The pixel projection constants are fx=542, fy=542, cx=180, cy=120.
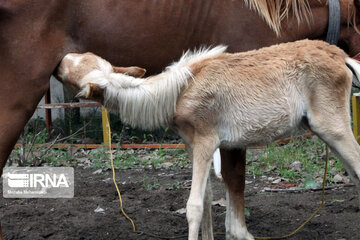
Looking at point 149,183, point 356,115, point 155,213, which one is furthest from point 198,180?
point 356,115

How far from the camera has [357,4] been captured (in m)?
4.29

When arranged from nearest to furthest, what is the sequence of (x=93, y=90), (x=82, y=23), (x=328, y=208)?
(x=93, y=90), (x=82, y=23), (x=328, y=208)

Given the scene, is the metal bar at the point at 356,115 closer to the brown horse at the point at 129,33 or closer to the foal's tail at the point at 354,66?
the brown horse at the point at 129,33

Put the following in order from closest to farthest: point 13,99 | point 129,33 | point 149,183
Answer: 1. point 13,99
2. point 129,33
3. point 149,183

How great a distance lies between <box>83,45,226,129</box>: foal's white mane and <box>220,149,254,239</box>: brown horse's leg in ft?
2.95

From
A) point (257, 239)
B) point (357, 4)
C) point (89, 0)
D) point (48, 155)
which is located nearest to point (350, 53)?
point (357, 4)

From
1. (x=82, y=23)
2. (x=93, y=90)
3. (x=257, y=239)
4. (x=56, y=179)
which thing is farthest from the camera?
(x=56, y=179)

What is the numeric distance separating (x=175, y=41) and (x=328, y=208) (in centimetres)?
216

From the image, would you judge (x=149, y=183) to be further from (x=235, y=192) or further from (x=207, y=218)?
(x=207, y=218)

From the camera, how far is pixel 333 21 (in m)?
4.16

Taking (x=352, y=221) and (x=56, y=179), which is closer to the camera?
(x=352, y=221)

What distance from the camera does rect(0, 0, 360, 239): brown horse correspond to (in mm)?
3635

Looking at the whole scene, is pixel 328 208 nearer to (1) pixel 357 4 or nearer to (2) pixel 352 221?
(2) pixel 352 221

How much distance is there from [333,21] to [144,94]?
176cm
